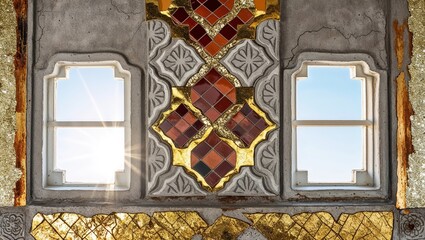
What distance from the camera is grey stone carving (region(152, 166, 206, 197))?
3055mm

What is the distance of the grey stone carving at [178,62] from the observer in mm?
3088

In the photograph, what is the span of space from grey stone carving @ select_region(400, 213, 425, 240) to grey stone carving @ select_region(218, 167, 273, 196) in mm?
771

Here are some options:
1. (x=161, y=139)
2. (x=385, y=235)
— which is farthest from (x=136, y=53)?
(x=385, y=235)

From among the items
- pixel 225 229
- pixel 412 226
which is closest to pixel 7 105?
pixel 225 229

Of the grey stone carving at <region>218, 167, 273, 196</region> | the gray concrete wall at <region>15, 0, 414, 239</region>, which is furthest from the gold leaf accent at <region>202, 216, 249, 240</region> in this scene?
the gray concrete wall at <region>15, 0, 414, 239</region>

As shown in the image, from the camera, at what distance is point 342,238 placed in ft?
9.98

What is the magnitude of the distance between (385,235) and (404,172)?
368 mm

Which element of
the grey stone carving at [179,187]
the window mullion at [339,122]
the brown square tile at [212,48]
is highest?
the brown square tile at [212,48]

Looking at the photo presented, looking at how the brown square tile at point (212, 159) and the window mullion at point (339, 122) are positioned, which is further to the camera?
the window mullion at point (339, 122)

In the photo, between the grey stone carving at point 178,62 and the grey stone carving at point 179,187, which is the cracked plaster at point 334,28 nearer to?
the grey stone carving at point 178,62

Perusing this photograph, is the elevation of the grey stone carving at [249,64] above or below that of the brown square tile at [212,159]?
above

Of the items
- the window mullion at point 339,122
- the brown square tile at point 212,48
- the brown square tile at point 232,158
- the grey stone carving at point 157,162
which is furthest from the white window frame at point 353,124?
the grey stone carving at point 157,162

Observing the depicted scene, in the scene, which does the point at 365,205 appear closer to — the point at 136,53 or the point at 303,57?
the point at 303,57

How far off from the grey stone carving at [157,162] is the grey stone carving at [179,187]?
1.9 inches
